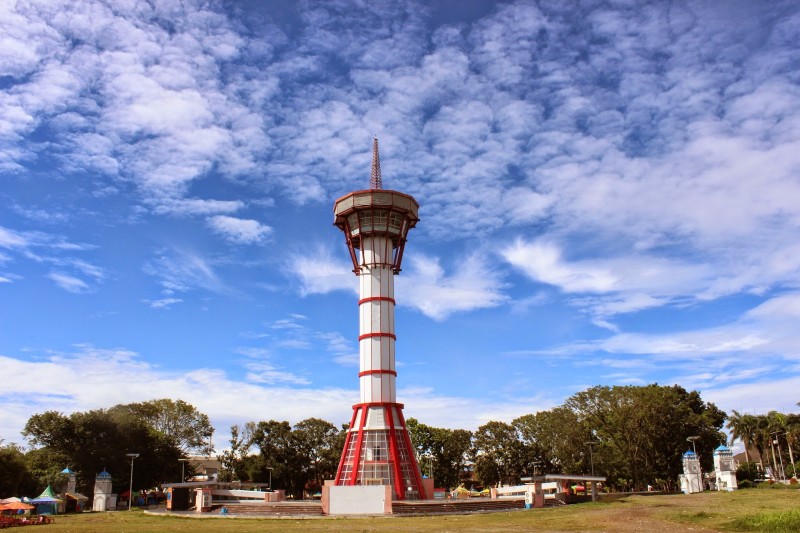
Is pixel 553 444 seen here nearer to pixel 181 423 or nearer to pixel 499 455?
pixel 499 455

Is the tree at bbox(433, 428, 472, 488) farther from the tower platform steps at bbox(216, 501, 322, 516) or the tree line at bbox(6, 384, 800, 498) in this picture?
the tower platform steps at bbox(216, 501, 322, 516)

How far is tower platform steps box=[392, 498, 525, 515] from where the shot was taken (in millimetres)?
49938

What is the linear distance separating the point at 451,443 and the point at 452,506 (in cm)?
4920

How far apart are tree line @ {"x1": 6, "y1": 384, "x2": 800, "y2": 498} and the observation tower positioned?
3282cm

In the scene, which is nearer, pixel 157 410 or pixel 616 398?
pixel 616 398

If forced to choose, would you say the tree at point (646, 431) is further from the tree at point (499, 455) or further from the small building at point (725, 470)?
the tree at point (499, 455)

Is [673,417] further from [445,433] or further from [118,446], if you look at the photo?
[118,446]

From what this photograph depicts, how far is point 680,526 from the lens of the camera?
3188 centimetres

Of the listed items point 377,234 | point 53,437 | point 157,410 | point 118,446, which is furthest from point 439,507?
point 157,410

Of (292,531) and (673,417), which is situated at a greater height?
(673,417)

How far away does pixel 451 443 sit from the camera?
10038 cm

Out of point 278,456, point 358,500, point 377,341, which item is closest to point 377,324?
point 377,341

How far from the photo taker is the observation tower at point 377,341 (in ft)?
200

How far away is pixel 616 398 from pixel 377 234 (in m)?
39.8
